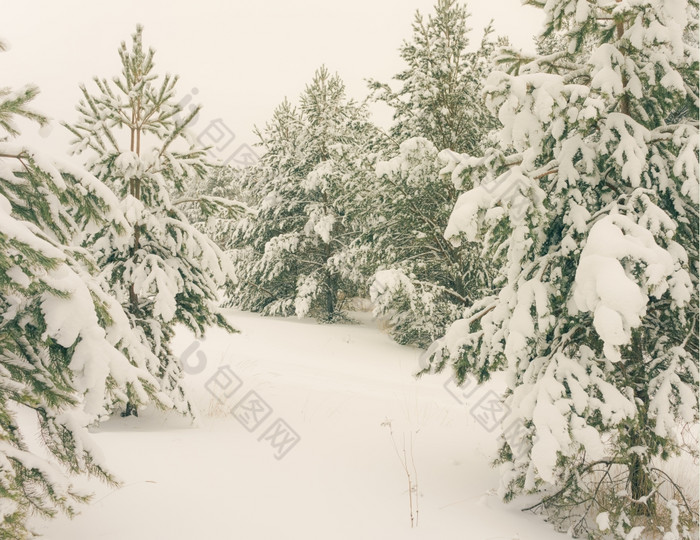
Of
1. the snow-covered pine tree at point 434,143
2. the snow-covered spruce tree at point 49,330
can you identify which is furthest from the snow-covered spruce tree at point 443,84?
the snow-covered spruce tree at point 49,330

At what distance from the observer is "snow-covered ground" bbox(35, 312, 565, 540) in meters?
3.33

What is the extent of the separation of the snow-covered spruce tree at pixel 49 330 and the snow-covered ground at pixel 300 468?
27.0 inches

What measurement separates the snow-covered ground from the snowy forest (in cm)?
3

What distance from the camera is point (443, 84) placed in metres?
10.8

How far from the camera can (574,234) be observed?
375 centimetres

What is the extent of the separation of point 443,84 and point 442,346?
26.6 feet

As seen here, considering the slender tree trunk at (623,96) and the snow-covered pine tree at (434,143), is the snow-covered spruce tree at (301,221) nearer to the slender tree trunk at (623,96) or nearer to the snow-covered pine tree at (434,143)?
the snow-covered pine tree at (434,143)

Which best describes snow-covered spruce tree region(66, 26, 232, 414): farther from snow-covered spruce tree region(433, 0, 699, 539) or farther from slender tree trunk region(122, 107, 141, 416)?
snow-covered spruce tree region(433, 0, 699, 539)

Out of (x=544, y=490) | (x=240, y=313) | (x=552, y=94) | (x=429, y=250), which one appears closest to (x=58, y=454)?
(x=544, y=490)

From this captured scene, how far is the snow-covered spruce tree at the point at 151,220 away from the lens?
554cm

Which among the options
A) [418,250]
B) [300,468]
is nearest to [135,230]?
[300,468]

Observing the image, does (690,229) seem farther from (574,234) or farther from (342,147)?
(342,147)

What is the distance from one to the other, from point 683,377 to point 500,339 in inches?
55.1

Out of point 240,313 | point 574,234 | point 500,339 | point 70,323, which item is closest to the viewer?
point 70,323
